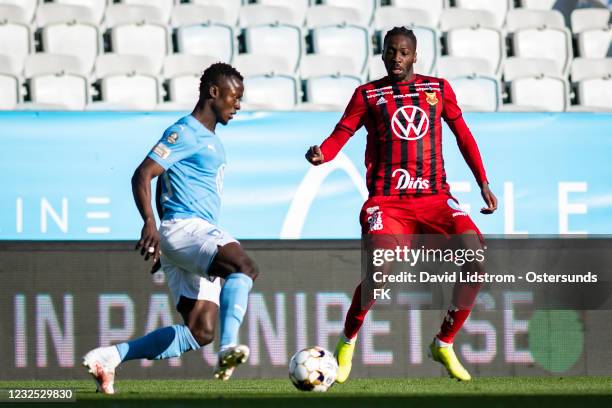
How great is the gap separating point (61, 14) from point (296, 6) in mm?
2325

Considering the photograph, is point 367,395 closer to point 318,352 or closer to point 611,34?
point 318,352

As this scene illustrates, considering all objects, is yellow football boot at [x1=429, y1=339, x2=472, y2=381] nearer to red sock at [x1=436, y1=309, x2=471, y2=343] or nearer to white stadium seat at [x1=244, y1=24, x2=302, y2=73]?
red sock at [x1=436, y1=309, x2=471, y2=343]

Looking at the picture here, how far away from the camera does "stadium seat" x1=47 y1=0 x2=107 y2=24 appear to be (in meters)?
11.6

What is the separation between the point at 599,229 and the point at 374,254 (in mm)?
3038

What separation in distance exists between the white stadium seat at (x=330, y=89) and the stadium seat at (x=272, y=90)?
15cm

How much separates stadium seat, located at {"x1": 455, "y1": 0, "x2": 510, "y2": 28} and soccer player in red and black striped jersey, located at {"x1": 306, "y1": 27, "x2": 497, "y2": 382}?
610 centimetres

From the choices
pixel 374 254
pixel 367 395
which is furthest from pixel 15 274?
pixel 367 395

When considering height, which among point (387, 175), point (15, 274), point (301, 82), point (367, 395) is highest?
point (301, 82)

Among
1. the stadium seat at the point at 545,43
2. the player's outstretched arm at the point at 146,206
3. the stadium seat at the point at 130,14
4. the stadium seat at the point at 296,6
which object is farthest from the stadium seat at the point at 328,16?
the player's outstretched arm at the point at 146,206

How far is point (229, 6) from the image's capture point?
39.3ft

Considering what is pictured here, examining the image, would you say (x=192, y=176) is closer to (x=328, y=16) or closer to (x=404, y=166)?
(x=404, y=166)

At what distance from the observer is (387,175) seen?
22.3 feet

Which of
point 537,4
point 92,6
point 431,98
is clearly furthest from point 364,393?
point 537,4

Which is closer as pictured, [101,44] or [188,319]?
[188,319]
